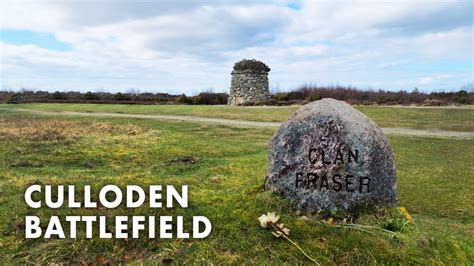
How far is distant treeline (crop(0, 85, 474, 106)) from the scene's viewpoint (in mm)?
33031

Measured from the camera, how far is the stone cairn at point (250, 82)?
1457 inches

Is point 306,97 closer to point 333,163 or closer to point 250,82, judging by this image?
point 250,82

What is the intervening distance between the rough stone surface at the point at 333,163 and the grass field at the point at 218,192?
24 centimetres

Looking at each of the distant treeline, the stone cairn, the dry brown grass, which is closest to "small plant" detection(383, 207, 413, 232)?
the dry brown grass

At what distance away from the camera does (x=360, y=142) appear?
17.0 ft

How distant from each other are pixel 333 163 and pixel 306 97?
3173 cm

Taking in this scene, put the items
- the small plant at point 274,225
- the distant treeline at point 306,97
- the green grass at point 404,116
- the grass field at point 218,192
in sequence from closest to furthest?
1. the grass field at point 218,192
2. the small plant at point 274,225
3. the green grass at point 404,116
4. the distant treeline at point 306,97

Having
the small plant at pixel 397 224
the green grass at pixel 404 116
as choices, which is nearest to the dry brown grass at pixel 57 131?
the green grass at pixel 404 116

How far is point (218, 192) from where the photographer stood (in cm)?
664

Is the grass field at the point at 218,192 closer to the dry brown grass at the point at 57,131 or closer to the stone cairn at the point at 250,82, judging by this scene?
the dry brown grass at the point at 57,131

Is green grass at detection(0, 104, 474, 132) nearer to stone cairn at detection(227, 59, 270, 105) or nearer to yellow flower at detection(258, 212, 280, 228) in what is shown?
stone cairn at detection(227, 59, 270, 105)

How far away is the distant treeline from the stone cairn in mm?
1325

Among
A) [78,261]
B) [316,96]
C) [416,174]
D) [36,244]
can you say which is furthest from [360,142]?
[316,96]

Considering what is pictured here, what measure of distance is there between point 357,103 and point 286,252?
2894 cm
